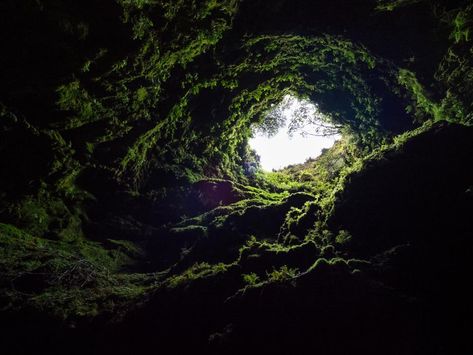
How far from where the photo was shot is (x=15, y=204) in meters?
8.38

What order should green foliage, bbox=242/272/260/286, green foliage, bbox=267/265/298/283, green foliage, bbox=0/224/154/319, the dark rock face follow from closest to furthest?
the dark rock face, green foliage, bbox=267/265/298/283, green foliage, bbox=242/272/260/286, green foliage, bbox=0/224/154/319

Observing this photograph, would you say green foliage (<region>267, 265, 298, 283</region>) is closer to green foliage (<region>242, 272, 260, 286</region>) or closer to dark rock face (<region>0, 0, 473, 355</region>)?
dark rock face (<region>0, 0, 473, 355</region>)

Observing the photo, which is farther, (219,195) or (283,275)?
(219,195)

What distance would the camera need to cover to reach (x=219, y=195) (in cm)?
1334

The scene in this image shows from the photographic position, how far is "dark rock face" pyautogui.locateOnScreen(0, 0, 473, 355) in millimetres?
5207

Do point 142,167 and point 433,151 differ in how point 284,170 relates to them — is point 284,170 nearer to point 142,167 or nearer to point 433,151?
point 142,167

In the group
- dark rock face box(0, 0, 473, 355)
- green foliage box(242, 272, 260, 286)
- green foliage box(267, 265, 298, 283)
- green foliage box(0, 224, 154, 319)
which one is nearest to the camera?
dark rock face box(0, 0, 473, 355)

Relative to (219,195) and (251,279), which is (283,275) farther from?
(219,195)

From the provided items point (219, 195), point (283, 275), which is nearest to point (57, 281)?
point (283, 275)

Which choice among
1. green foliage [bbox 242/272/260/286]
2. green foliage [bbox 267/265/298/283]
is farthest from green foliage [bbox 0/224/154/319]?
green foliage [bbox 267/265/298/283]

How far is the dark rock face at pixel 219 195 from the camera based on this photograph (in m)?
5.21

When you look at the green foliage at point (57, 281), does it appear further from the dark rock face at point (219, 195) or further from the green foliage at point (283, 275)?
the green foliage at point (283, 275)

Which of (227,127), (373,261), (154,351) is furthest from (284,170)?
(154,351)

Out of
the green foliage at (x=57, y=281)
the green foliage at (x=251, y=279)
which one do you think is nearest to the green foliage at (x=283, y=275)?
the green foliage at (x=251, y=279)
